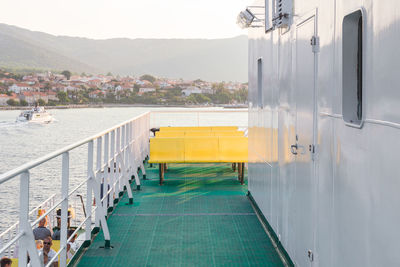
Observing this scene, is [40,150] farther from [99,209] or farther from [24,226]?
[24,226]

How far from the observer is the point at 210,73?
82000mm

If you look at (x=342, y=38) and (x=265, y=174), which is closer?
(x=342, y=38)

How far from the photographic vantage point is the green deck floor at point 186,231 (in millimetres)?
3839

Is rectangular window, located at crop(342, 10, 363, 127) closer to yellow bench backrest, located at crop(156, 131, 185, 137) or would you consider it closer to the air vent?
the air vent

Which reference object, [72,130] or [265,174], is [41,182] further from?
[72,130]

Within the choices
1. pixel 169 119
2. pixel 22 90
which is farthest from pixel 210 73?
pixel 169 119

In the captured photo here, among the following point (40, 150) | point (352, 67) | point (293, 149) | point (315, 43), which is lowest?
point (40, 150)

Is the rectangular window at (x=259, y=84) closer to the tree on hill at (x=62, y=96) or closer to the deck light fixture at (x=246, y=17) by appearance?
the deck light fixture at (x=246, y=17)

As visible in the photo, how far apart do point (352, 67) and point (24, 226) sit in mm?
1709

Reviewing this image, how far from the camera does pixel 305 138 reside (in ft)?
10.4

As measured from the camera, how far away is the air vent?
3.58m

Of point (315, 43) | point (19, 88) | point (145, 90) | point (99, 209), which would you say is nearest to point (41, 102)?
point (19, 88)

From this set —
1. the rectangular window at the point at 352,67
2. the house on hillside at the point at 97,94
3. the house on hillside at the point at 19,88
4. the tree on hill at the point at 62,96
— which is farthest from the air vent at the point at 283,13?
the house on hillside at the point at 19,88

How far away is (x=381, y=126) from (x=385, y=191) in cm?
25
